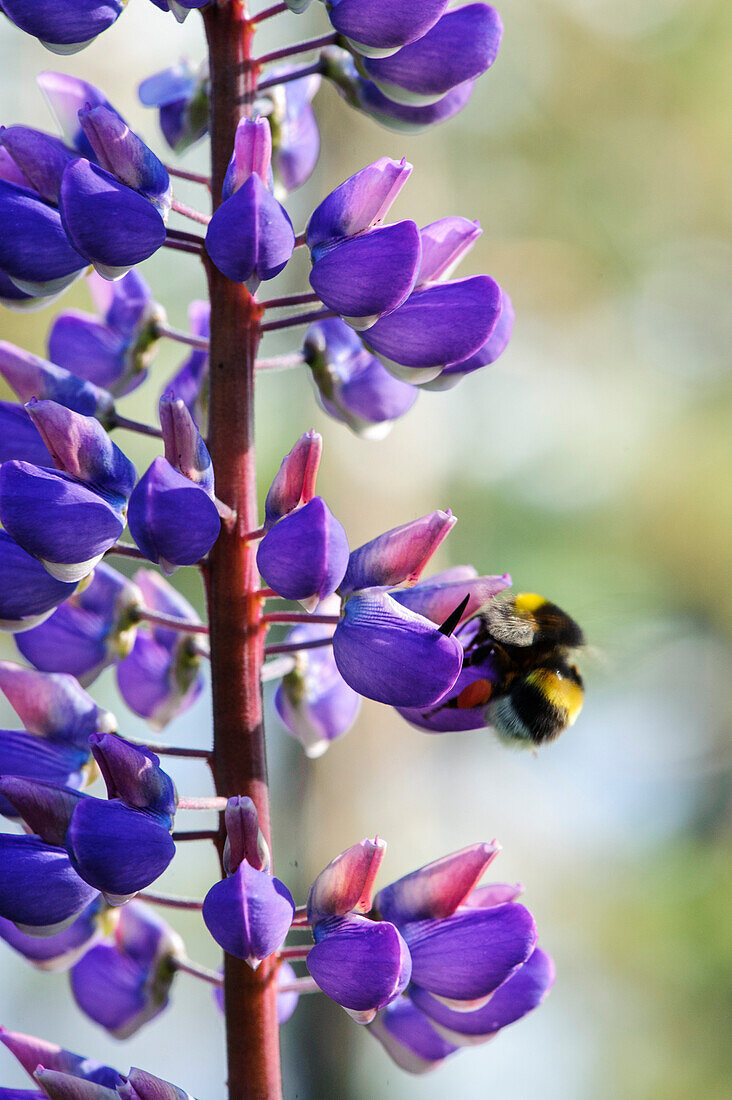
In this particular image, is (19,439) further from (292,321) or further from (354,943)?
(354,943)

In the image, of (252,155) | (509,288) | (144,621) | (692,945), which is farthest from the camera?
(509,288)

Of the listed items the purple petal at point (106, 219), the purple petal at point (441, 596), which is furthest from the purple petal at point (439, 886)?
the purple petal at point (106, 219)

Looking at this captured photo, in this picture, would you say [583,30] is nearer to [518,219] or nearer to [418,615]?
[518,219]

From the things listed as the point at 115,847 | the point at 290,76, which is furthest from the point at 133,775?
the point at 290,76

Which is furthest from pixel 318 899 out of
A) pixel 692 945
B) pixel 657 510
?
pixel 657 510

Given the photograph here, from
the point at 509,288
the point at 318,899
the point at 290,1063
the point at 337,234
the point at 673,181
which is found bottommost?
the point at 290,1063

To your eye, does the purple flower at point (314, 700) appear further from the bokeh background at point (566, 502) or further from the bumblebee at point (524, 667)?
the bokeh background at point (566, 502)
